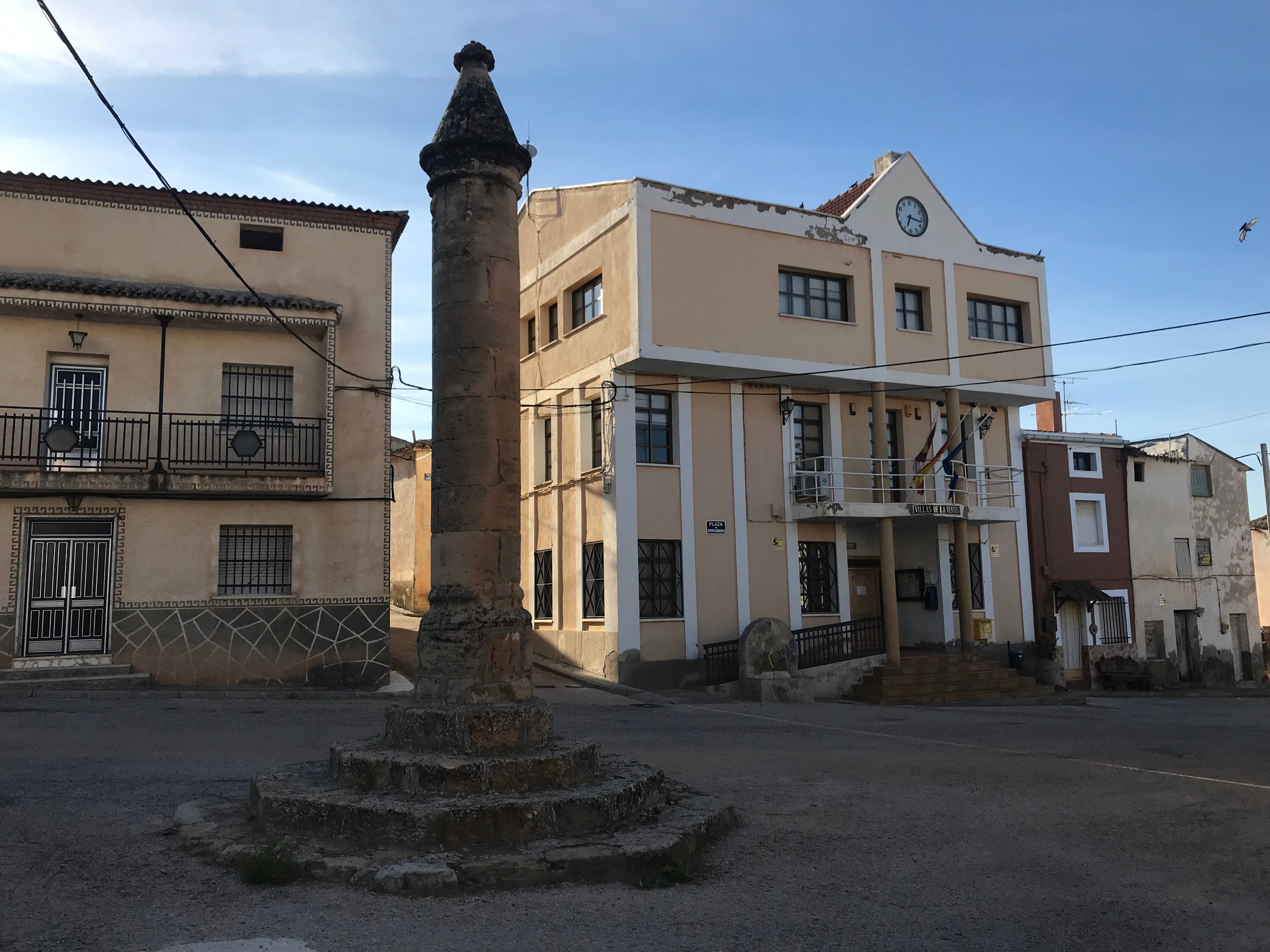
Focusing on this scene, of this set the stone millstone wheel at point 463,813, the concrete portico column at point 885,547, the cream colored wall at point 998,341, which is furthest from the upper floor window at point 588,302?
the stone millstone wheel at point 463,813

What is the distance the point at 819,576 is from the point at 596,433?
5472 mm

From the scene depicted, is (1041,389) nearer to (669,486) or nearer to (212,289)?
(669,486)

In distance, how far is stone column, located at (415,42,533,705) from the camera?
23.9ft

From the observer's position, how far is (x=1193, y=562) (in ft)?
91.5

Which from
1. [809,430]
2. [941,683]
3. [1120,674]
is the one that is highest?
[809,430]

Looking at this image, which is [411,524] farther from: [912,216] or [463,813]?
[463,813]

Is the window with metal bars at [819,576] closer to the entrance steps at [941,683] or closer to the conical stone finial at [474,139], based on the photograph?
the entrance steps at [941,683]

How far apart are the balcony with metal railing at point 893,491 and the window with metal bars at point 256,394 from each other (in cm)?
980

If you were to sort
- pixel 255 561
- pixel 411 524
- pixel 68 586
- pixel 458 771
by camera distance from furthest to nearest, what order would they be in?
pixel 411 524 → pixel 255 561 → pixel 68 586 → pixel 458 771

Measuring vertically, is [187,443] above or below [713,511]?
above

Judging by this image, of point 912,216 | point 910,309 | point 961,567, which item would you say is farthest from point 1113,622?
point 912,216

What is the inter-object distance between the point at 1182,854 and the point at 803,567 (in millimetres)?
14445

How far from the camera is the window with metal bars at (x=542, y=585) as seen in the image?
2197 cm

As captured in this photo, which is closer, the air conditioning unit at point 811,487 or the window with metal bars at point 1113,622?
the air conditioning unit at point 811,487
